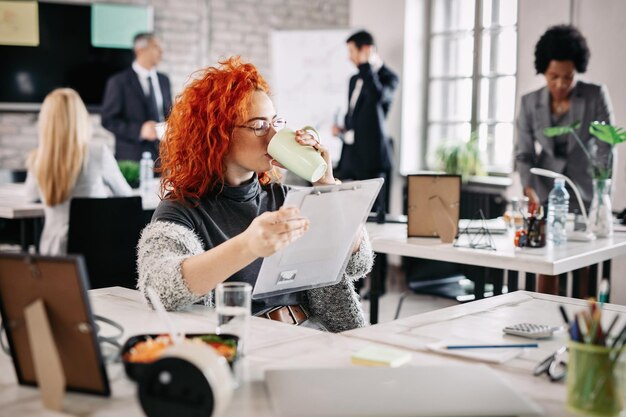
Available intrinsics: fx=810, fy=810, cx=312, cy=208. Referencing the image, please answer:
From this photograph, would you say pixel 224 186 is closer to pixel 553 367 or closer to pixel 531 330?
pixel 531 330

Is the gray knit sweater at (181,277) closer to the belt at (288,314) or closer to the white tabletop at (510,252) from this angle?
the belt at (288,314)

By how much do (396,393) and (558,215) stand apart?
2114 mm

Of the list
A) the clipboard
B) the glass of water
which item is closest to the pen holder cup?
the glass of water

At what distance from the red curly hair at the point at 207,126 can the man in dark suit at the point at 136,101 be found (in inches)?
158

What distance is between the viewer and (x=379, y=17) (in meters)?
6.80

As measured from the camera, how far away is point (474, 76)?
6410 mm

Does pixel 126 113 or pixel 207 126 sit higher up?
pixel 126 113

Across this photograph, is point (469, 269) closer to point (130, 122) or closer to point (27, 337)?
point (27, 337)

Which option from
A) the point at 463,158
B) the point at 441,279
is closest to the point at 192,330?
the point at 441,279

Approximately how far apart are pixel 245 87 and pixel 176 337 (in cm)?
83

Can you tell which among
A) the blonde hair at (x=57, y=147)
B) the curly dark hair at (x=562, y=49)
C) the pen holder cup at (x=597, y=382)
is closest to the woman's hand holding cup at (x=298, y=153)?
the pen holder cup at (x=597, y=382)

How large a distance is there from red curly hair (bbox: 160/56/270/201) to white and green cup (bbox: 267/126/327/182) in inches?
6.9

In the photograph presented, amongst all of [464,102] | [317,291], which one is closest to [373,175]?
[464,102]

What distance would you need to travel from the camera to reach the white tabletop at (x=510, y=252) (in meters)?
2.72
